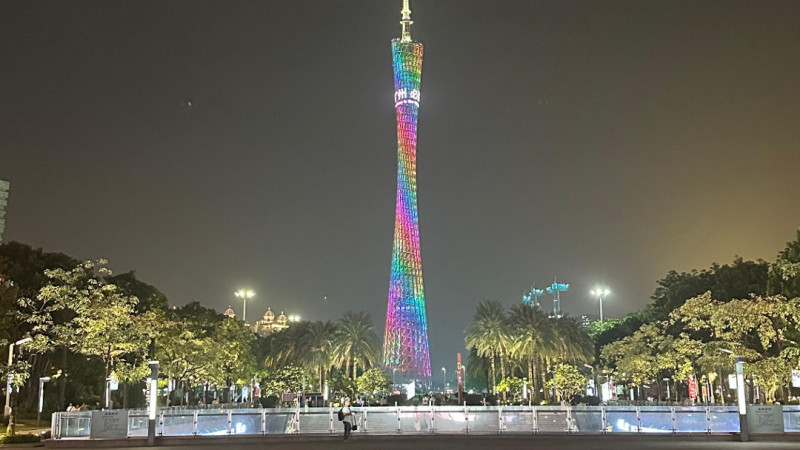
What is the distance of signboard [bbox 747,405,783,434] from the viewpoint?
28609 millimetres

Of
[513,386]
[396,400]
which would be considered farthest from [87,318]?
[513,386]

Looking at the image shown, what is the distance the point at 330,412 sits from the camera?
32125 mm

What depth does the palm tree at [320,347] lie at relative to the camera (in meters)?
73.5

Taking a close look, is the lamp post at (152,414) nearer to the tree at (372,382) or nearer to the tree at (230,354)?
the tree at (230,354)

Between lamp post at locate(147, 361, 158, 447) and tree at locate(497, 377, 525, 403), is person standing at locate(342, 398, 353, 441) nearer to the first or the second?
lamp post at locate(147, 361, 158, 447)

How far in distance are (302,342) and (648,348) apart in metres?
31.1

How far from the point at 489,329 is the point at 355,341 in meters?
12.2

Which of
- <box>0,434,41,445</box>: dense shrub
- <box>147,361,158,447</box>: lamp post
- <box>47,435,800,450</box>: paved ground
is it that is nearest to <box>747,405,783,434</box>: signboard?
<box>47,435,800,450</box>: paved ground

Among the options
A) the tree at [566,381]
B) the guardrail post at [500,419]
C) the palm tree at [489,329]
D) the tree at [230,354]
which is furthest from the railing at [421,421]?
the palm tree at [489,329]

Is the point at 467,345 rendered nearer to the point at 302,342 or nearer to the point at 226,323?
the point at 302,342

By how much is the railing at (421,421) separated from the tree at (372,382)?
128 ft

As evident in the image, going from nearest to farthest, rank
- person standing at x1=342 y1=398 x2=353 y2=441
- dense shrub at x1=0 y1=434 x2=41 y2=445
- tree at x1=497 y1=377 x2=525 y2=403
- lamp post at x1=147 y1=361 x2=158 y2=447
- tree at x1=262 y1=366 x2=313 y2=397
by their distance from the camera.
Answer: lamp post at x1=147 y1=361 x2=158 y2=447 < person standing at x1=342 y1=398 x2=353 y2=441 < dense shrub at x1=0 y1=434 x2=41 y2=445 < tree at x1=262 y1=366 x2=313 y2=397 < tree at x1=497 y1=377 x2=525 y2=403

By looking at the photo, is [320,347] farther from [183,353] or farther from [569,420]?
[569,420]

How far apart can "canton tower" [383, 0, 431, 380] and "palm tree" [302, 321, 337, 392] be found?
21.9 ft
